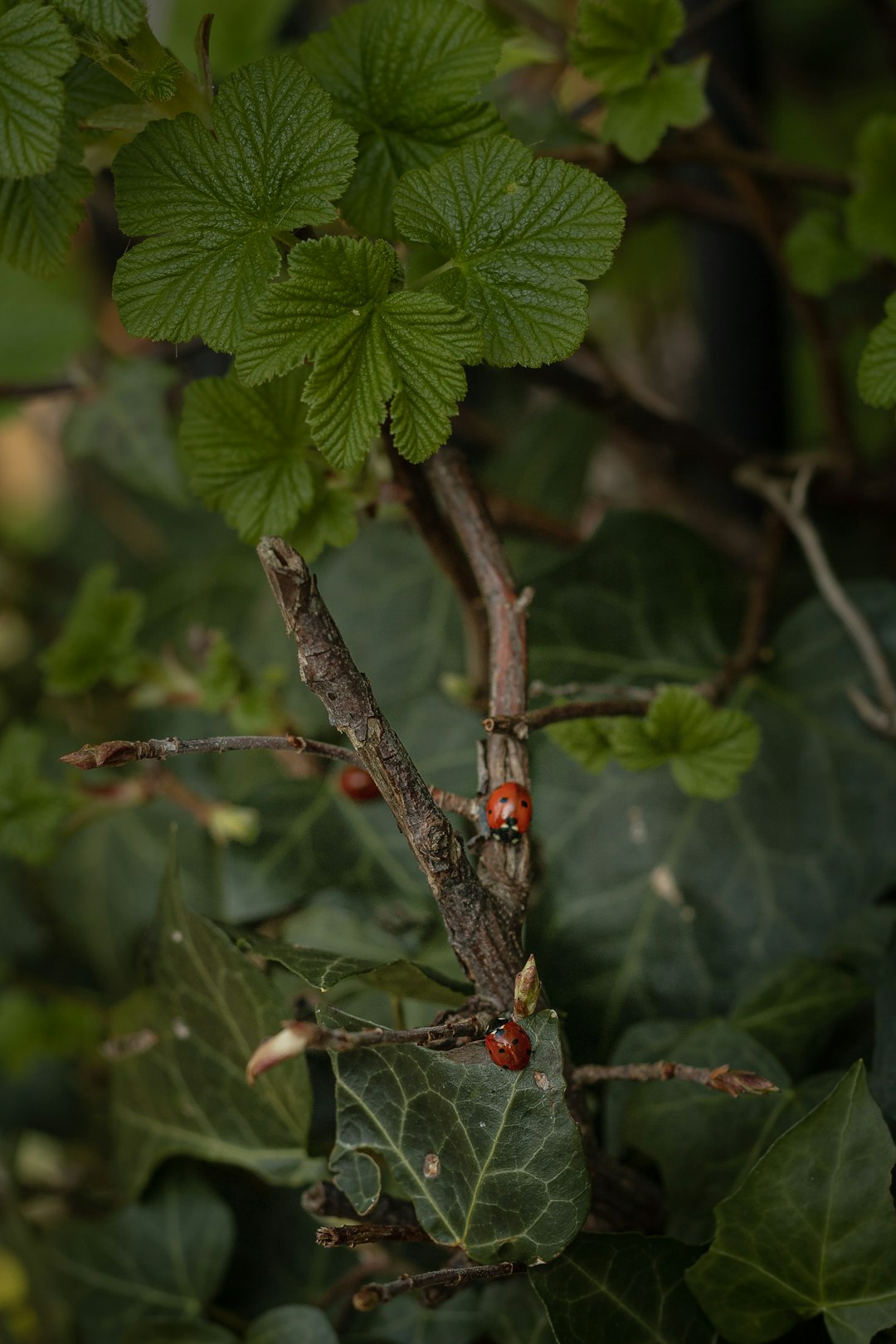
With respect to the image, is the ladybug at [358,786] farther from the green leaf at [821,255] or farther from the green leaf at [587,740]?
the green leaf at [821,255]

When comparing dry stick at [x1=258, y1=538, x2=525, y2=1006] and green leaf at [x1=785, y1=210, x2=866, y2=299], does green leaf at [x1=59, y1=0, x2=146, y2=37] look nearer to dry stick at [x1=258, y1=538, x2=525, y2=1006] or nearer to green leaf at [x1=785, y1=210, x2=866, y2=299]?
dry stick at [x1=258, y1=538, x2=525, y2=1006]

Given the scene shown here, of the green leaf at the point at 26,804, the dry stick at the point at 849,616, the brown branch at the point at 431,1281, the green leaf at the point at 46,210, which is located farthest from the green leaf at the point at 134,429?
the brown branch at the point at 431,1281

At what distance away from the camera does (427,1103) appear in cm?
47

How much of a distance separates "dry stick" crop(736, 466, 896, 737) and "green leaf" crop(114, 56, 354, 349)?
445 millimetres

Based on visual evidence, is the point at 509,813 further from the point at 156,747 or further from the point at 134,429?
the point at 134,429

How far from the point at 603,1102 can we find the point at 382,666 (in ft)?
1.13

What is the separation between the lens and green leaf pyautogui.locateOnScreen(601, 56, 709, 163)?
0.59 metres

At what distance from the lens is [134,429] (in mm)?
872

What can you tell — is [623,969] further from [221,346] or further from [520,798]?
[221,346]

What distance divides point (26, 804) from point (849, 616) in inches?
22.4

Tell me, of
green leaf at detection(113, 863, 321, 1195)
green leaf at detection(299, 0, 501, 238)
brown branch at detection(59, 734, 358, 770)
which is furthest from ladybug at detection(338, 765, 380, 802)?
green leaf at detection(299, 0, 501, 238)

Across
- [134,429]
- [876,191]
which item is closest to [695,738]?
[876,191]

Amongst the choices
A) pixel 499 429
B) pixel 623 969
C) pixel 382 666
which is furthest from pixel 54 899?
pixel 499 429

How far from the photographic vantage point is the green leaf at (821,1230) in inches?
18.3
